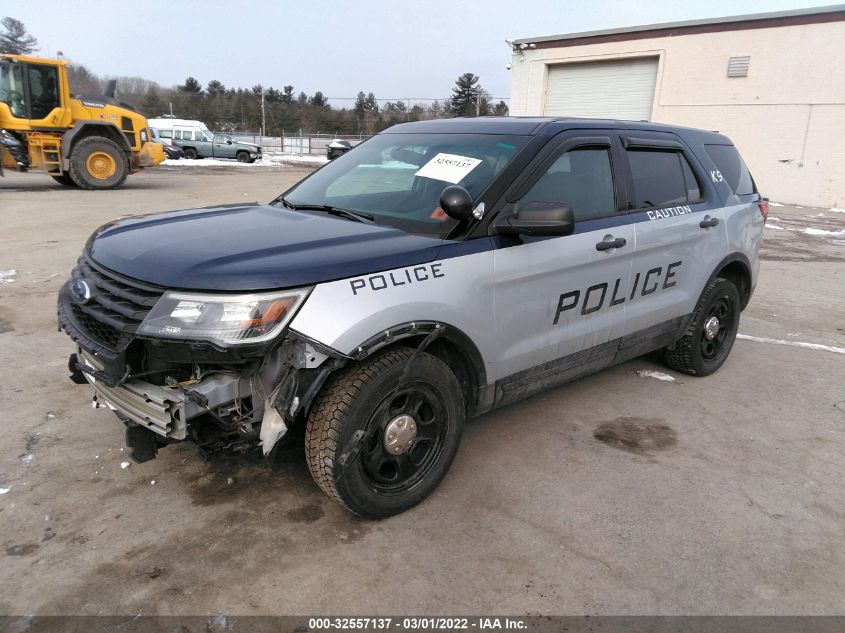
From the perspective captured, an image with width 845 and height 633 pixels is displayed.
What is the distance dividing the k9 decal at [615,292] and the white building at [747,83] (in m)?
18.0

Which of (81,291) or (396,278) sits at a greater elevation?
(396,278)

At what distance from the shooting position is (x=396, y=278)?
266 cm

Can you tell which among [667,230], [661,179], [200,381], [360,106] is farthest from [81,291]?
[360,106]

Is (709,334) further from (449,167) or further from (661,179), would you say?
(449,167)

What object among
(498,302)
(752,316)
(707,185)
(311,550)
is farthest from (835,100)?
(311,550)

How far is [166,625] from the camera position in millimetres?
2219

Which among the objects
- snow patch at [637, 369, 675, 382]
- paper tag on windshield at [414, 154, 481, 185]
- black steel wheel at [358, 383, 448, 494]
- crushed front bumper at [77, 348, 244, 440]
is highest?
paper tag on windshield at [414, 154, 481, 185]

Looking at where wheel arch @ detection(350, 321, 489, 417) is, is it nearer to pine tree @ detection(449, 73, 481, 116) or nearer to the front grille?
the front grille

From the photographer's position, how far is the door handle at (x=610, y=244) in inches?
139

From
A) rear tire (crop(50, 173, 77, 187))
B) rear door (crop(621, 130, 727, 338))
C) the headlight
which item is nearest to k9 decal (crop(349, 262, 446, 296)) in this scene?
the headlight

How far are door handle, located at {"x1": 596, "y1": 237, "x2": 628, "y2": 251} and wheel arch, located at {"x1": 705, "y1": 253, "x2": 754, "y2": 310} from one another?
1266 millimetres

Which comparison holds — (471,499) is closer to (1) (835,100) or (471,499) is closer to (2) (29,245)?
(2) (29,245)

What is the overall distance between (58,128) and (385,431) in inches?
625

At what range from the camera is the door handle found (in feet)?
11.6
